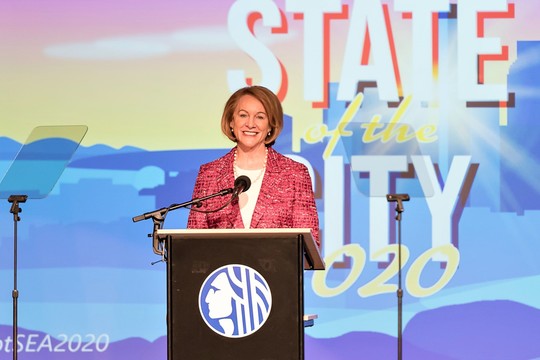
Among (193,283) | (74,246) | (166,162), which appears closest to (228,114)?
(193,283)

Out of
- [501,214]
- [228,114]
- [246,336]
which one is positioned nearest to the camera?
[246,336]

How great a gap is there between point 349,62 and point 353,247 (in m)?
1.03

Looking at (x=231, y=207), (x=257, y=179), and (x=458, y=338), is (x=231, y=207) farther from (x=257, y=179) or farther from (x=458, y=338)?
(x=458, y=338)

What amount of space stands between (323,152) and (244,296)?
7.68ft

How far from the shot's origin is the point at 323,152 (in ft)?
17.2

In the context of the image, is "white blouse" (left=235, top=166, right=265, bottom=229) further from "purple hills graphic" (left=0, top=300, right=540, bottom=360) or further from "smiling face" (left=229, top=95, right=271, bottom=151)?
"purple hills graphic" (left=0, top=300, right=540, bottom=360)

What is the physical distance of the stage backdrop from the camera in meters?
5.17

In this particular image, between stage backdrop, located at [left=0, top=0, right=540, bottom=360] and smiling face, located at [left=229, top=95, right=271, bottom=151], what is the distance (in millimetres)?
1631

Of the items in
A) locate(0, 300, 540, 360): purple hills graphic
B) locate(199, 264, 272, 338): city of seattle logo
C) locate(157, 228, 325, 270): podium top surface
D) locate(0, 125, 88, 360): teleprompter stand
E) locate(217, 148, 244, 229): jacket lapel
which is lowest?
locate(0, 300, 540, 360): purple hills graphic

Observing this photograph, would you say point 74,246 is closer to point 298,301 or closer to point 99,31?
point 99,31

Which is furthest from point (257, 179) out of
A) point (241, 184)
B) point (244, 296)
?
point (244, 296)

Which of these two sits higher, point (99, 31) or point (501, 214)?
point (99, 31)

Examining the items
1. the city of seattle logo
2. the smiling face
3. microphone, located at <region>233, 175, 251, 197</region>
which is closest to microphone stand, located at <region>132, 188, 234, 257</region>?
microphone, located at <region>233, 175, 251, 197</region>

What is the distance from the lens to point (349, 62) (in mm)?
5230
